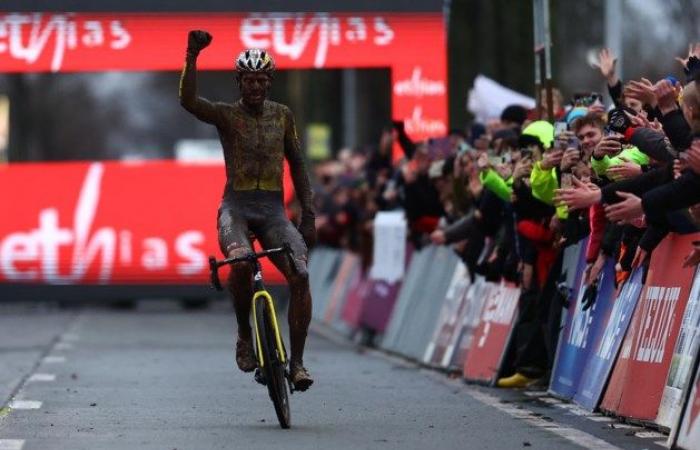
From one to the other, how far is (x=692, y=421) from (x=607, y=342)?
A: 2985 millimetres

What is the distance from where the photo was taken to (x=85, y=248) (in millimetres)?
33531

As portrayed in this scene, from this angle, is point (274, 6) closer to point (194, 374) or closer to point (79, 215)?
point (194, 374)

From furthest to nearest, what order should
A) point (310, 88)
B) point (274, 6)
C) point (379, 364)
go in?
point (310, 88) < point (274, 6) < point (379, 364)

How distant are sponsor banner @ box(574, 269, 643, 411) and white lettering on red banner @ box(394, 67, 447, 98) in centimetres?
1148

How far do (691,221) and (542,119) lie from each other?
19.4 feet

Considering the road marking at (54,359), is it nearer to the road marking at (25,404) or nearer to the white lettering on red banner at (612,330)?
the road marking at (25,404)

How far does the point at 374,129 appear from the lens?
4734cm

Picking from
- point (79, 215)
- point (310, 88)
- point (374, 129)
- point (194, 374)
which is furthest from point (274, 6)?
point (310, 88)

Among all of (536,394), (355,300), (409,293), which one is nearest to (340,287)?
(355,300)

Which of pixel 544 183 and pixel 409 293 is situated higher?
pixel 544 183

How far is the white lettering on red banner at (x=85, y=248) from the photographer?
33094 millimetres

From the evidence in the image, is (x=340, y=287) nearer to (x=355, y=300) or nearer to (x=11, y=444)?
(x=355, y=300)

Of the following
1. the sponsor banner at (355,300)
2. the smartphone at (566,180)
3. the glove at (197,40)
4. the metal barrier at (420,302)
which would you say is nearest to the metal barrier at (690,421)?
the glove at (197,40)

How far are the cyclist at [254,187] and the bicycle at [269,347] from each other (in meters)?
0.14
